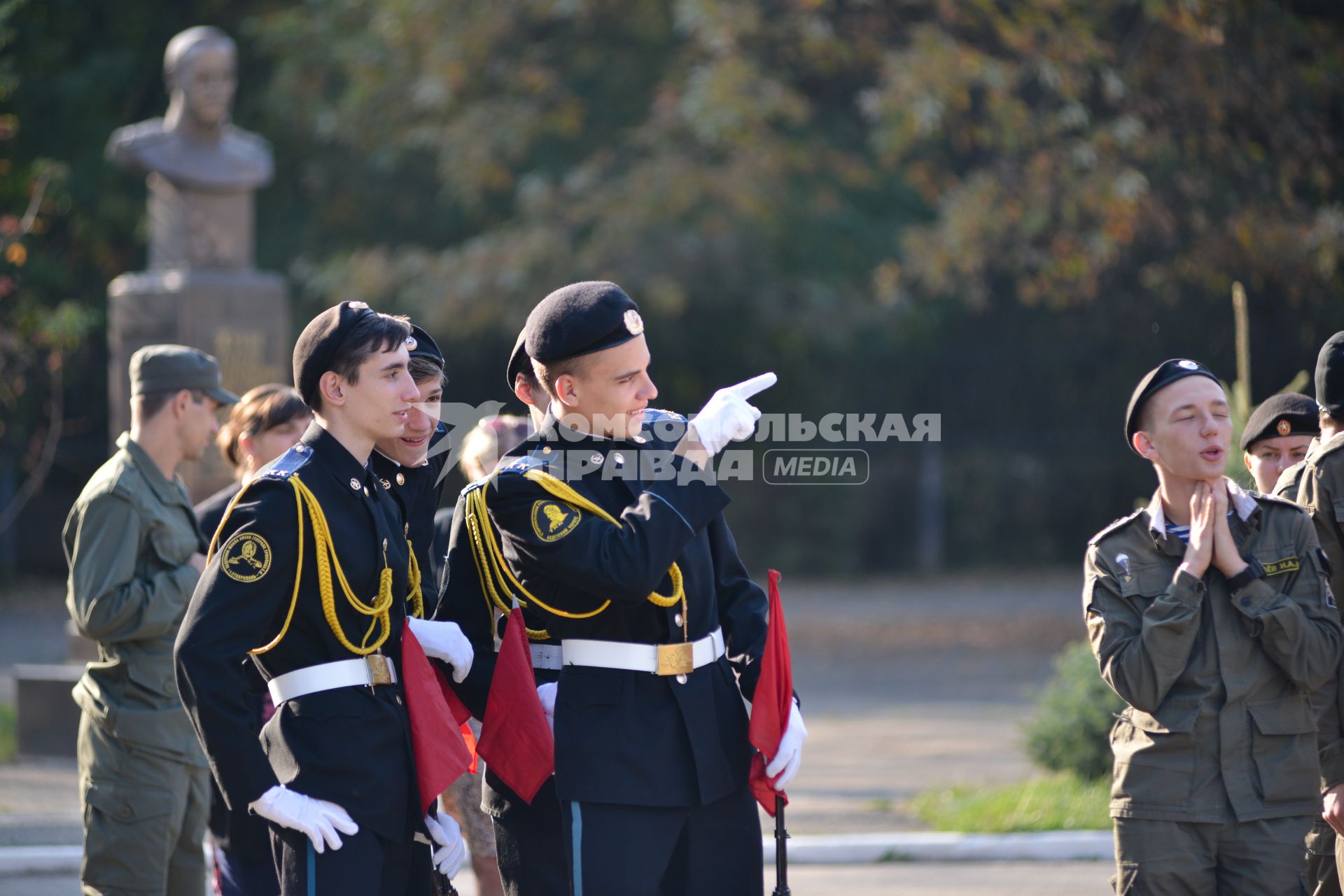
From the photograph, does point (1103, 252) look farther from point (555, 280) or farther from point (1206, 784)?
point (1206, 784)

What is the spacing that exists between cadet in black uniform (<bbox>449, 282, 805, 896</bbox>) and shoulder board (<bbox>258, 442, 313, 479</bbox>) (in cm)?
40

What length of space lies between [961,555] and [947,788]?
1149 centimetres

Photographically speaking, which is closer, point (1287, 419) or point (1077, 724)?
point (1287, 419)

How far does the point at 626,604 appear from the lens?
10.4ft

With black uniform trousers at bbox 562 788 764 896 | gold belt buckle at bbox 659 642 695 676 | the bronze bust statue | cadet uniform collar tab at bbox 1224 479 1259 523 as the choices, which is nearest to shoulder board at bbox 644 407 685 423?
gold belt buckle at bbox 659 642 695 676

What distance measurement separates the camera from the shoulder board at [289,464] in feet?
10.5

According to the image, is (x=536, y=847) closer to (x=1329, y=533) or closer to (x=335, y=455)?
(x=335, y=455)

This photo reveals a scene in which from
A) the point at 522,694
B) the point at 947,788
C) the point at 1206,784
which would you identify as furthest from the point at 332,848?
the point at 947,788

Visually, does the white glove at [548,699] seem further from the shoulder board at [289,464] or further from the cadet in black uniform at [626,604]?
the shoulder board at [289,464]

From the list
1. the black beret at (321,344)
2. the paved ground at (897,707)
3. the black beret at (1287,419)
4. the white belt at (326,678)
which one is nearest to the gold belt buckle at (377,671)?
the white belt at (326,678)

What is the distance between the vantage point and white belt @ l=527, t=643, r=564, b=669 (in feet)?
10.8

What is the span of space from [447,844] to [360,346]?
115 cm

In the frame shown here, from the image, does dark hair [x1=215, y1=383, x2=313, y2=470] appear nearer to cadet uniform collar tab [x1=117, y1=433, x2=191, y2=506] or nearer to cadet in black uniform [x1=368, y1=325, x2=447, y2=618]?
cadet uniform collar tab [x1=117, y1=433, x2=191, y2=506]

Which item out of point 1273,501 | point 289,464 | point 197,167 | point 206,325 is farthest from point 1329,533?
point 197,167
